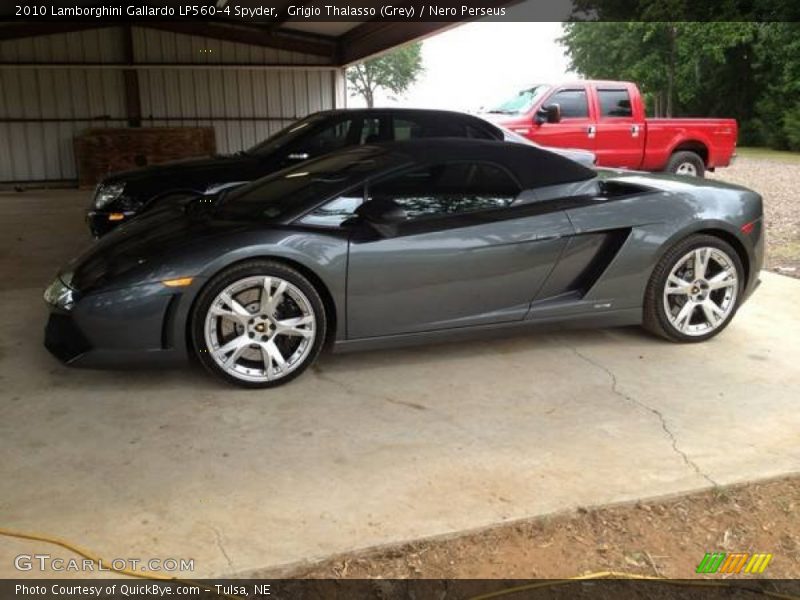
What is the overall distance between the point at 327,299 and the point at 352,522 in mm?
1500

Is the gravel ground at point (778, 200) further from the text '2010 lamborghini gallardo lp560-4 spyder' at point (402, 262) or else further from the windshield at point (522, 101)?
the windshield at point (522, 101)

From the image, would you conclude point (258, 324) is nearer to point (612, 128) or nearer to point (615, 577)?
point (615, 577)

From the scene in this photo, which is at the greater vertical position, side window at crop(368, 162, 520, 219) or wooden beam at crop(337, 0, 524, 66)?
wooden beam at crop(337, 0, 524, 66)

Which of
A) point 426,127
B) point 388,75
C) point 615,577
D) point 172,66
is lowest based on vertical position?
point 615,577

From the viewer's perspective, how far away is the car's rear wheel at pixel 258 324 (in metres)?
3.72

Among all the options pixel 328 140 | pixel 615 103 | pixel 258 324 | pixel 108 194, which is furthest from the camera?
pixel 615 103

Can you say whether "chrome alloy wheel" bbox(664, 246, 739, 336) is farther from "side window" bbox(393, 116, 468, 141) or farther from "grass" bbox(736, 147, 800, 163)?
"grass" bbox(736, 147, 800, 163)

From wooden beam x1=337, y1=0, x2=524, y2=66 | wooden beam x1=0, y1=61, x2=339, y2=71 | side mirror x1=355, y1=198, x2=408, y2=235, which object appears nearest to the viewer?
side mirror x1=355, y1=198, x2=408, y2=235

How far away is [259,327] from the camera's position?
379 centimetres

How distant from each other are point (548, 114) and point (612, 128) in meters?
1.24

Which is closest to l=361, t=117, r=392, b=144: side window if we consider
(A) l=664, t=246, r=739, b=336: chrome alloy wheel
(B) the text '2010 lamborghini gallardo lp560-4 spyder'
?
(B) the text '2010 lamborghini gallardo lp560-4 spyder'

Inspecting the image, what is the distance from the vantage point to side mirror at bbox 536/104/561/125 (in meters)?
10.7

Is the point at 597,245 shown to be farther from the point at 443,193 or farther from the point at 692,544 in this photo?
the point at 692,544

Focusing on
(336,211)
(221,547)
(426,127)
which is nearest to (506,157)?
(336,211)
